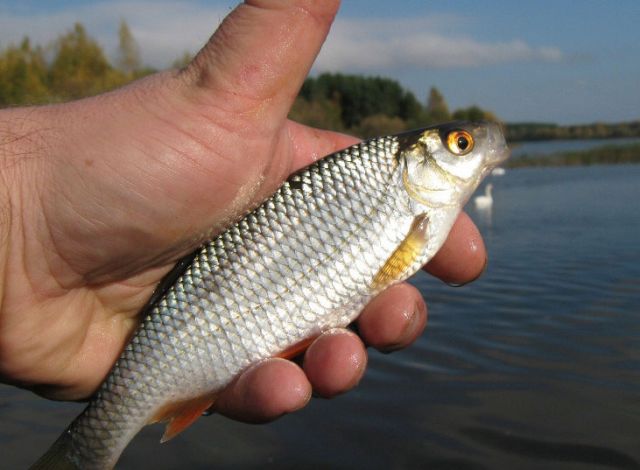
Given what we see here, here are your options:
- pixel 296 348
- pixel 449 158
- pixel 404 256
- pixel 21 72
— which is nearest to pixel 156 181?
pixel 296 348

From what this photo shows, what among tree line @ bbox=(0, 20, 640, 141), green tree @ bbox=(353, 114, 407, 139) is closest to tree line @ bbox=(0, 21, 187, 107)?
tree line @ bbox=(0, 20, 640, 141)

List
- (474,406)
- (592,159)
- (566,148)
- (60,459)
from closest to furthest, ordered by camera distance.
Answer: (60,459)
(474,406)
(592,159)
(566,148)

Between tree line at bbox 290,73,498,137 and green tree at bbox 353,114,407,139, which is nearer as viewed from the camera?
green tree at bbox 353,114,407,139

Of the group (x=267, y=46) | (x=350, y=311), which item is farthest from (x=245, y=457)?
(x=267, y=46)

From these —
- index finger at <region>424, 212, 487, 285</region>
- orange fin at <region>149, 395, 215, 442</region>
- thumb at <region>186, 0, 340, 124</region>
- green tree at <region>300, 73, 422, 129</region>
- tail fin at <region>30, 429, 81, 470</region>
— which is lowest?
tail fin at <region>30, 429, 81, 470</region>

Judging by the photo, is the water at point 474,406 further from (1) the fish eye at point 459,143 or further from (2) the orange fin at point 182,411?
(1) the fish eye at point 459,143

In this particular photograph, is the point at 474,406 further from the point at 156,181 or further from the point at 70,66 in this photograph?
the point at 70,66

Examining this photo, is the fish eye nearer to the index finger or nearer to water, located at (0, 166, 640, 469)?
the index finger
